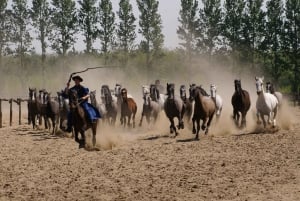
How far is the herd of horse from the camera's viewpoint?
63.8 ft

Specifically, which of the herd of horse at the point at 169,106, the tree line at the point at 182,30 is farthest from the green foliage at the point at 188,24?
the herd of horse at the point at 169,106

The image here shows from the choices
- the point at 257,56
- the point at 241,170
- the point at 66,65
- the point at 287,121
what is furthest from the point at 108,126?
the point at 66,65

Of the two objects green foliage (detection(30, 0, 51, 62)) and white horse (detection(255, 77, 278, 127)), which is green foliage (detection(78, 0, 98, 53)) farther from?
white horse (detection(255, 77, 278, 127))

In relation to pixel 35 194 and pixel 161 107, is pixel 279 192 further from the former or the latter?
pixel 161 107

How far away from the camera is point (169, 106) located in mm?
21391

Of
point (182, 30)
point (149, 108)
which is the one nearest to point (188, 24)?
point (182, 30)

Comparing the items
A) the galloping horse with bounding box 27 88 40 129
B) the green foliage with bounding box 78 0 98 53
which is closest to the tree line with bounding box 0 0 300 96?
the green foliage with bounding box 78 0 98 53

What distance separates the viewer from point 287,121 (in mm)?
22547

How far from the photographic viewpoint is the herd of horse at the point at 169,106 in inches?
766

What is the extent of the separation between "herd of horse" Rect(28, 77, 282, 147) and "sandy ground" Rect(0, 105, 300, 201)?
1041 mm

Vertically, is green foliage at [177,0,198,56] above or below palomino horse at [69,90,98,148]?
above

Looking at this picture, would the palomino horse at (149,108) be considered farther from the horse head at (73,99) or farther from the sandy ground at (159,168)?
the horse head at (73,99)

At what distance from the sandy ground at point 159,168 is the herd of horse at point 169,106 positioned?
1.04m

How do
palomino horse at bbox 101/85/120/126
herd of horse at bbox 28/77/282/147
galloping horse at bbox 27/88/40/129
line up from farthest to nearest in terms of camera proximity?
galloping horse at bbox 27/88/40/129 → palomino horse at bbox 101/85/120/126 → herd of horse at bbox 28/77/282/147
